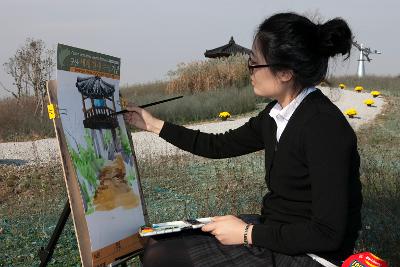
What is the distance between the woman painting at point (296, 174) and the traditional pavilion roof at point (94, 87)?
81cm

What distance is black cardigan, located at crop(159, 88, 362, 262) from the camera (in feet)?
6.44

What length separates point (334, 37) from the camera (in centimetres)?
221

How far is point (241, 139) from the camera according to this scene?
9.23 ft

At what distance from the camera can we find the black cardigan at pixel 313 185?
6.44 feet

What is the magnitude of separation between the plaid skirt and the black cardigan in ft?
0.16

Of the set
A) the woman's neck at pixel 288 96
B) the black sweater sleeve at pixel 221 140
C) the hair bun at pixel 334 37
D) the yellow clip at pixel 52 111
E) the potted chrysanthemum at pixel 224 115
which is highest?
the hair bun at pixel 334 37

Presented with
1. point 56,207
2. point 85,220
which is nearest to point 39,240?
point 56,207

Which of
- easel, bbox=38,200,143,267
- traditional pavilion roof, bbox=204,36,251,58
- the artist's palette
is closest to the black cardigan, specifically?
the artist's palette

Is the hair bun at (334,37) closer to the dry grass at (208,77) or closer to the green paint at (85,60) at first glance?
the green paint at (85,60)

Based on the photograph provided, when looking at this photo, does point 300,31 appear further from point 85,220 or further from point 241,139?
point 85,220

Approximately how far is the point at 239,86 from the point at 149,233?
14358 mm

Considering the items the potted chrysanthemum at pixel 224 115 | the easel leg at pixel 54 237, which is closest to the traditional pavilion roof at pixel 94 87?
the easel leg at pixel 54 237

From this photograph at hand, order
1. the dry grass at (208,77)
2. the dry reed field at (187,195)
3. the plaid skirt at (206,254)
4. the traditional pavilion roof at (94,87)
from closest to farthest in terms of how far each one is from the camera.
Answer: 1. the plaid skirt at (206,254)
2. the traditional pavilion roof at (94,87)
3. the dry reed field at (187,195)
4. the dry grass at (208,77)

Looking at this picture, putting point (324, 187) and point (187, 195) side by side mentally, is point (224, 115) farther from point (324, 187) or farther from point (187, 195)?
point (324, 187)
